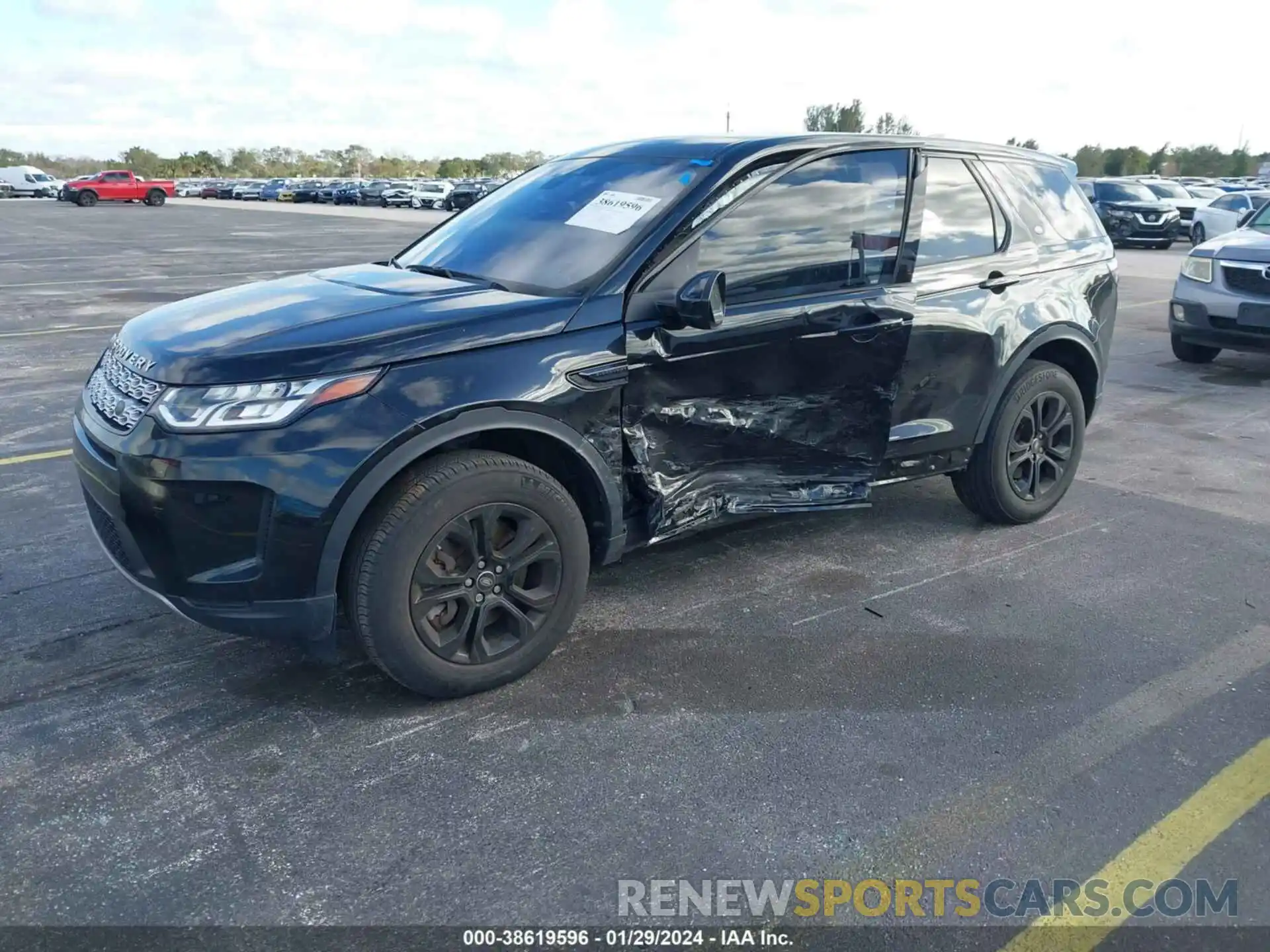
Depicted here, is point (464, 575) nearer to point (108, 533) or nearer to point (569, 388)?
point (569, 388)

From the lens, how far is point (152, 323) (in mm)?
3518

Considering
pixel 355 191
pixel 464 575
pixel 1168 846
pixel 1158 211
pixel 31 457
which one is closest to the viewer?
pixel 1168 846

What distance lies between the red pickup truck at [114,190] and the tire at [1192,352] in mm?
50109

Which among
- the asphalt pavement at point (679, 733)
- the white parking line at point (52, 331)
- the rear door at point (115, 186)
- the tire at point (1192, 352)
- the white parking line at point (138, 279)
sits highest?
the rear door at point (115, 186)

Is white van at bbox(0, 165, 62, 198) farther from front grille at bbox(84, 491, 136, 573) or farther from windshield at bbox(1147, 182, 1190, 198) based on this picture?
front grille at bbox(84, 491, 136, 573)

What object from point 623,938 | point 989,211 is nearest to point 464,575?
point 623,938

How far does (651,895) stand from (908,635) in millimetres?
1788

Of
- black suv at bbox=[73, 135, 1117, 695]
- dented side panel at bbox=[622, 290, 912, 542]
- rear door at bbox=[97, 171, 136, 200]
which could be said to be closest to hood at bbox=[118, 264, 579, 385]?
black suv at bbox=[73, 135, 1117, 695]

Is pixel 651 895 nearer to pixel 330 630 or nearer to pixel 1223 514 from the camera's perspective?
pixel 330 630

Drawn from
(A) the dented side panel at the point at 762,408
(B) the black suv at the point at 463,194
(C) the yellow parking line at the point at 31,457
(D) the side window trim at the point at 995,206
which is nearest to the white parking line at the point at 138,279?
(C) the yellow parking line at the point at 31,457

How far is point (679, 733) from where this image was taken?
3256 mm

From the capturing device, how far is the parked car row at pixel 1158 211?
22.5 m

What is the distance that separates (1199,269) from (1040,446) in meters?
5.41
